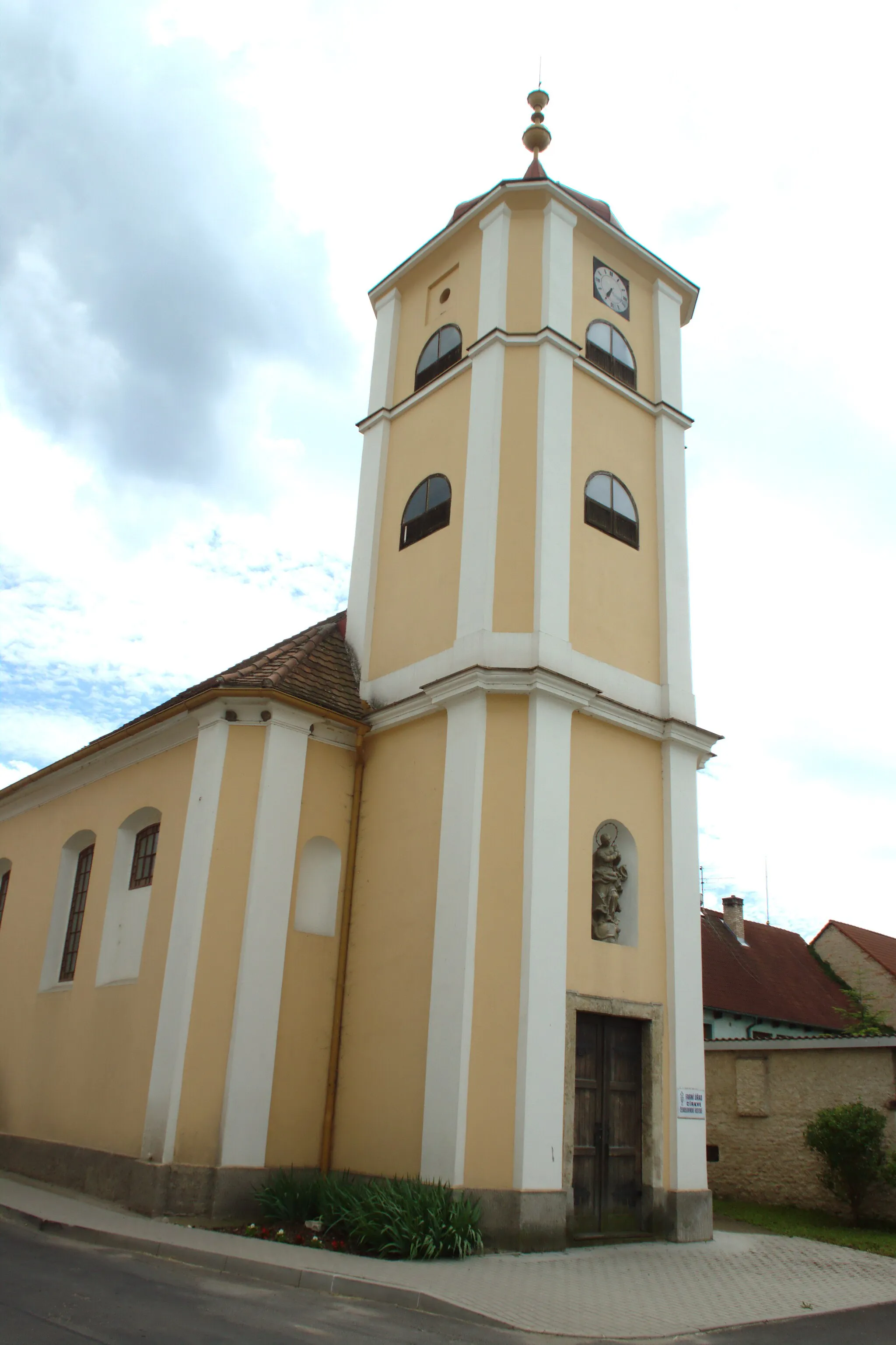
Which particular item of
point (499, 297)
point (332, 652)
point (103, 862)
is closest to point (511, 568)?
point (332, 652)

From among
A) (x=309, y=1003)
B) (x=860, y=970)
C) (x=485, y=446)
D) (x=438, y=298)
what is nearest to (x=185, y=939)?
(x=309, y=1003)

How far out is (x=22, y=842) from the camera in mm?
18188

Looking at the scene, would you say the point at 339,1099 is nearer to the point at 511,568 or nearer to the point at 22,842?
the point at 511,568

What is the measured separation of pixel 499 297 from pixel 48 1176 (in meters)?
13.3

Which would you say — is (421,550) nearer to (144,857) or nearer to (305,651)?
(305,651)

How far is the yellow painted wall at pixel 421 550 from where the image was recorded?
45.3ft

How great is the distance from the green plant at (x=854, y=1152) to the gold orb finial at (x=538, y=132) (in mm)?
15585

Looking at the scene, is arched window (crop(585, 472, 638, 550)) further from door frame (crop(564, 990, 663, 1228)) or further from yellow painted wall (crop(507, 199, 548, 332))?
door frame (crop(564, 990, 663, 1228))

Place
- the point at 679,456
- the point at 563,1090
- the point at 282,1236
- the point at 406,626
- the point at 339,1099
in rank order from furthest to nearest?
1. the point at 679,456
2. the point at 406,626
3. the point at 339,1099
4. the point at 563,1090
5. the point at 282,1236

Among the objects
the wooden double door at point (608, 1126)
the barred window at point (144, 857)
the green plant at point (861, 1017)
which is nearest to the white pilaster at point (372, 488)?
the barred window at point (144, 857)

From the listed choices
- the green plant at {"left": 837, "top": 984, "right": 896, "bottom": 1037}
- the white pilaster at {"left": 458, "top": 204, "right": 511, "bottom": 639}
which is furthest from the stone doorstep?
the green plant at {"left": 837, "top": 984, "right": 896, "bottom": 1037}

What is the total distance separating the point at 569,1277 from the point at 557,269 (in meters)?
12.6

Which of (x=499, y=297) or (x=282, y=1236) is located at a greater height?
(x=499, y=297)

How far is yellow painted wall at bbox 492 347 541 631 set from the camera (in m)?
12.9
